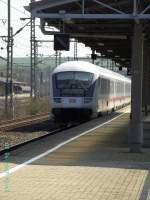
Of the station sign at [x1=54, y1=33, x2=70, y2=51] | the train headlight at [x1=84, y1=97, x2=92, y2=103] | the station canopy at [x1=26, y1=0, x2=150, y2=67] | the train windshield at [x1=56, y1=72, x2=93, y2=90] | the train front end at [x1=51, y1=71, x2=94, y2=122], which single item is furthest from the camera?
the train windshield at [x1=56, y1=72, x2=93, y2=90]

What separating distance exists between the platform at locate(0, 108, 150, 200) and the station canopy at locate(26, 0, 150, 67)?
3.54 meters

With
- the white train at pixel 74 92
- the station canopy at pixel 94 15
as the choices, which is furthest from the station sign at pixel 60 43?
the white train at pixel 74 92

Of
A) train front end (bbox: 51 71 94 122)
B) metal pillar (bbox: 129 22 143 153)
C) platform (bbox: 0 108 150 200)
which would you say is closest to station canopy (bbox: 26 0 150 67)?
metal pillar (bbox: 129 22 143 153)

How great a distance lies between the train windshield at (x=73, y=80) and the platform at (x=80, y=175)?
39.3ft

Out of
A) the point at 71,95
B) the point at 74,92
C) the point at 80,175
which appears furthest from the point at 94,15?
the point at 74,92

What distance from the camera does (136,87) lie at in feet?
53.5

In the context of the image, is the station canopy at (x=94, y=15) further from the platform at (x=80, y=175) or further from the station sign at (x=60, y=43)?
the platform at (x=80, y=175)

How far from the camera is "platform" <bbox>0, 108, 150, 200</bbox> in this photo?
932 centimetres

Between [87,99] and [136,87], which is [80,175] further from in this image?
[87,99]

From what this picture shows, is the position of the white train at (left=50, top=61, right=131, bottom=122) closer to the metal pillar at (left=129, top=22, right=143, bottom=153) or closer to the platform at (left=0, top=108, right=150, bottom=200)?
the platform at (left=0, top=108, right=150, bottom=200)

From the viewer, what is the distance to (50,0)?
15852 mm

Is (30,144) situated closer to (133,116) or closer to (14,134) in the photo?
(133,116)

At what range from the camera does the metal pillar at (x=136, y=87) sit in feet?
52.4

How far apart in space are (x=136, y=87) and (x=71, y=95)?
13036mm
